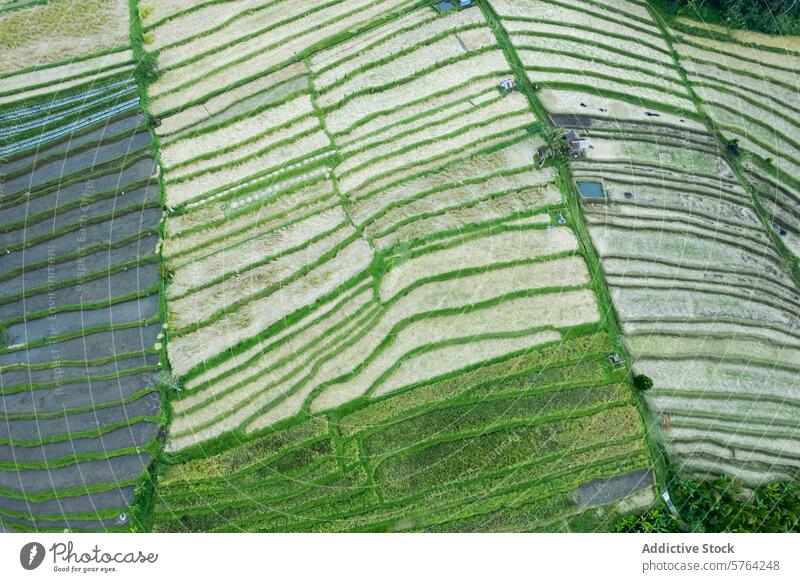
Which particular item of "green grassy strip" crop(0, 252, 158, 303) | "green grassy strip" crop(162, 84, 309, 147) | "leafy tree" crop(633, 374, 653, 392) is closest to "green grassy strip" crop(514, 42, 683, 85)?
"green grassy strip" crop(162, 84, 309, 147)

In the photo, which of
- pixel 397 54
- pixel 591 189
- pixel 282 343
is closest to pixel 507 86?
pixel 397 54

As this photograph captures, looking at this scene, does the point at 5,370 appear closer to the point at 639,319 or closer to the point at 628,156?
the point at 639,319

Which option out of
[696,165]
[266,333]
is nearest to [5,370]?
[266,333]

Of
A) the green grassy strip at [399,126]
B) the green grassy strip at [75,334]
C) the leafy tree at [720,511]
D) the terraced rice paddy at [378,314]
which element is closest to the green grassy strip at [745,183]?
the terraced rice paddy at [378,314]

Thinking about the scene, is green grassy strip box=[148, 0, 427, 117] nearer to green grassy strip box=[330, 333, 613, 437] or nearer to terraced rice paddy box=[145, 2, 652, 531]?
terraced rice paddy box=[145, 2, 652, 531]
